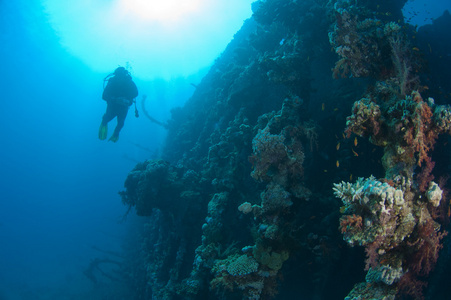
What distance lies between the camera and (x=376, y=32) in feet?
17.0

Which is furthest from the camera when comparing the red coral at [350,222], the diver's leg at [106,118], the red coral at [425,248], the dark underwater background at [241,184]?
the diver's leg at [106,118]

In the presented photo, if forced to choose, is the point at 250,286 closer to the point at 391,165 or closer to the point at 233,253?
the point at 233,253

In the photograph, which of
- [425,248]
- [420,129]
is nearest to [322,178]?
[425,248]

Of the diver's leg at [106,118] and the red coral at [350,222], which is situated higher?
the diver's leg at [106,118]

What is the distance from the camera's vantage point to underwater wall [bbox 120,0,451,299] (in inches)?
147

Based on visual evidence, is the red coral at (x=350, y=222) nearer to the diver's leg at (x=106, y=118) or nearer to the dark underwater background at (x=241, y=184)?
the dark underwater background at (x=241, y=184)

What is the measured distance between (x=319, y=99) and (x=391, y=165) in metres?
5.35

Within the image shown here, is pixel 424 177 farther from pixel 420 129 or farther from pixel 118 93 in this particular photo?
pixel 118 93

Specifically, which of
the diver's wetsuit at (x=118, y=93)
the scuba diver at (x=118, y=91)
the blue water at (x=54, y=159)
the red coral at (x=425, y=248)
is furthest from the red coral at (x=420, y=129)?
the blue water at (x=54, y=159)

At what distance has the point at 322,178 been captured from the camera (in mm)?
7371

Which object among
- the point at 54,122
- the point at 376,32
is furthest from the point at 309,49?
the point at 54,122

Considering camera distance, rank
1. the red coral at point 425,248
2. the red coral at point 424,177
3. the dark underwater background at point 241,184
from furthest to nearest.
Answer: the dark underwater background at point 241,184 < the red coral at point 424,177 < the red coral at point 425,248

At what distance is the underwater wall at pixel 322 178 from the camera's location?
3.75m

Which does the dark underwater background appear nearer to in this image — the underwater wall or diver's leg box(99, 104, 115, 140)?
the underwater wall
